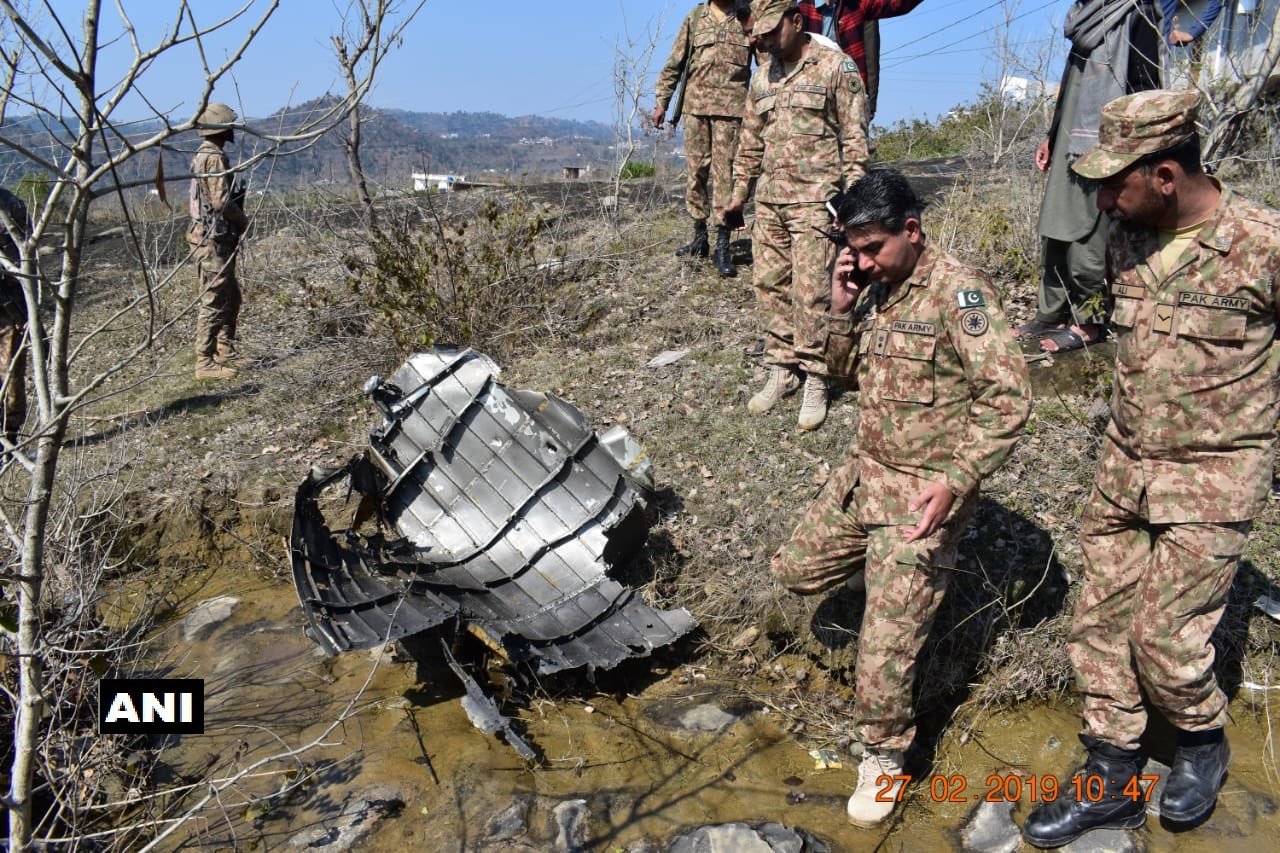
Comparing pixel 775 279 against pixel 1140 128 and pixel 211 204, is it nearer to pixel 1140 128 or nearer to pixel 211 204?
pixel 1140 128

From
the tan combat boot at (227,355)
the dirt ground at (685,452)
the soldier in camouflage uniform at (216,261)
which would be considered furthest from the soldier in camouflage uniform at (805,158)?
the tan combat boot at (227,355)

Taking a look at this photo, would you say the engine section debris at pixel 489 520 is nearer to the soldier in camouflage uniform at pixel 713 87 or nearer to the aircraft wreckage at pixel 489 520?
the aircraft wreckage at pixel 489 520

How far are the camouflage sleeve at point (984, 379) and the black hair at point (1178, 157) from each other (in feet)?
1.65

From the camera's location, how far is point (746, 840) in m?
3.10

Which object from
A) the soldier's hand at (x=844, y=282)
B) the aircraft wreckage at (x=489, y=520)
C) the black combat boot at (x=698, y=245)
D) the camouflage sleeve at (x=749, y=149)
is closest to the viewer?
the soldier's hand at (x=844, y=282)

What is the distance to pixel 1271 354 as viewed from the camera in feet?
8.31

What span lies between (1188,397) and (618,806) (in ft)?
7.72

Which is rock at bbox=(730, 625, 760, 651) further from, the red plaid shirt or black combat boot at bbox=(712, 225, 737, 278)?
the red plaid shirt

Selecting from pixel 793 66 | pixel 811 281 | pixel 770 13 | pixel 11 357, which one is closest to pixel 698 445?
pixel 811 281

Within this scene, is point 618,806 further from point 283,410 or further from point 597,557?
point 283,410

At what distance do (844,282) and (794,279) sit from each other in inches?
72.8

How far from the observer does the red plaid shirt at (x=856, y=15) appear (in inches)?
290

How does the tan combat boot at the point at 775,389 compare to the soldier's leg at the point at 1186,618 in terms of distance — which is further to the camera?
the tan combat boot at the point at 775,389

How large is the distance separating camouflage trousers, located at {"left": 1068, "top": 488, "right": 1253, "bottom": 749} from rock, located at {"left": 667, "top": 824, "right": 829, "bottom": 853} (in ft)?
3.30
